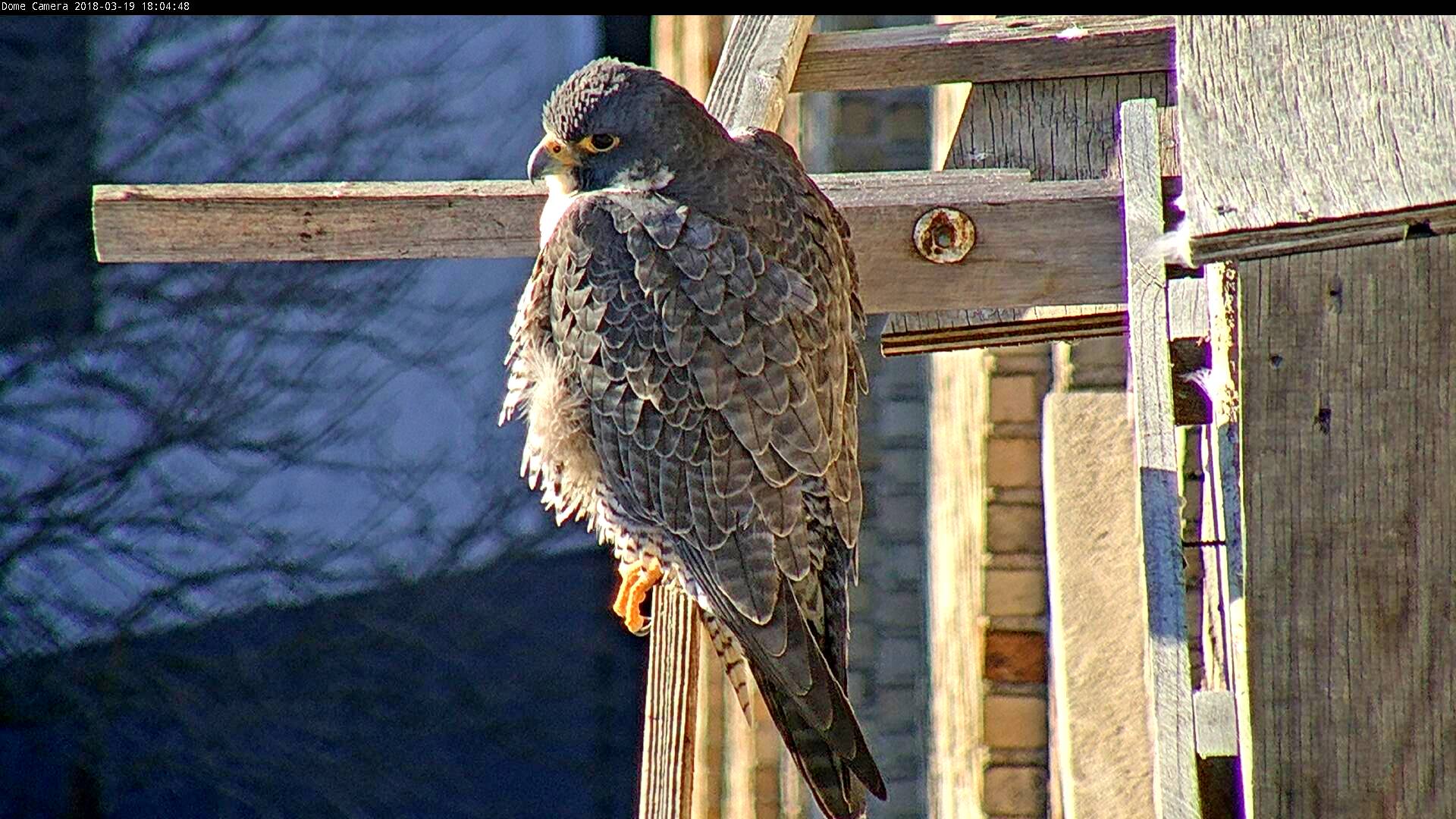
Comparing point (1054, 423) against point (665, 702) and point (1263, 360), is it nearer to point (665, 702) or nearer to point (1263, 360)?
point (665, 702)

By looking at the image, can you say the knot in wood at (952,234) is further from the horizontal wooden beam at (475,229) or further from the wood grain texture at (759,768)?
the wood grain texture at (759,768)

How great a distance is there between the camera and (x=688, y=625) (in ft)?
8.12

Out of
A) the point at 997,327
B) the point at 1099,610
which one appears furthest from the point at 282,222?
the point at 1099,610

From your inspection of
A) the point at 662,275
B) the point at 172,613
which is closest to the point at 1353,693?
the point at 662,275

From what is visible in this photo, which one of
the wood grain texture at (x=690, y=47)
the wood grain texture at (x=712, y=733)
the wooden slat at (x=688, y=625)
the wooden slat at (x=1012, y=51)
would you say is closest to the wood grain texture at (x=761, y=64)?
the wooden slat at (x=688, y=625)

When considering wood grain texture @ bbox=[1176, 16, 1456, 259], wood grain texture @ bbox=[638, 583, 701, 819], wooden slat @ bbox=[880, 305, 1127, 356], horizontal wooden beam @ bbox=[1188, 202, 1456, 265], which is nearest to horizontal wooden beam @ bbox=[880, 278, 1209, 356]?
wooden slat @ bbox=[880, 305, 1127, 356]

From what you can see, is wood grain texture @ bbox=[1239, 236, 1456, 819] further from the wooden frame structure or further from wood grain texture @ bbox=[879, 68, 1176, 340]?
wood grain texture @ bbox=[879, 68, 1176, 340]

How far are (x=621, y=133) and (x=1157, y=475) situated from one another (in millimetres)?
1354

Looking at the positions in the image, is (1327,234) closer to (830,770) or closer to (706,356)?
(830,770)

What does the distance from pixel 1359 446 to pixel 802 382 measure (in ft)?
3.94

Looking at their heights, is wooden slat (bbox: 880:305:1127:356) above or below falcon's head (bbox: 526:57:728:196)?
below

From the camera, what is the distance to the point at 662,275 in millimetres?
2605

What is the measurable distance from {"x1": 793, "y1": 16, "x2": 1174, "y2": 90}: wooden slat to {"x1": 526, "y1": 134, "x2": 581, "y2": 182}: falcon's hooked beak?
2.03 ft

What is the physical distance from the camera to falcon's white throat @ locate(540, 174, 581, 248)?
259 cm
